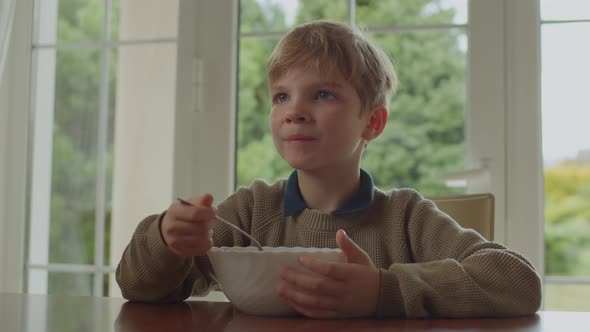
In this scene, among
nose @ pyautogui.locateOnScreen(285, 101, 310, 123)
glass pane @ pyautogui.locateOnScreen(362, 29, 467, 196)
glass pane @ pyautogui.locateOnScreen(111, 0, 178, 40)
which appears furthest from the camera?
glass pane @ pyautogui.locateOnScreen(362, 29, 467, 196)

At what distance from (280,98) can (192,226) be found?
1.25 feet

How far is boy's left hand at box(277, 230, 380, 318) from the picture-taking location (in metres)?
0.75

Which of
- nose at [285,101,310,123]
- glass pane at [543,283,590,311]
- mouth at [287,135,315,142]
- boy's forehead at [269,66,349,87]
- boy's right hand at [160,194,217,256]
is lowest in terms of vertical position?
glass pane at [543,283,590,311]

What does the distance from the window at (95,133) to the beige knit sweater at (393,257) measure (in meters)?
1.23

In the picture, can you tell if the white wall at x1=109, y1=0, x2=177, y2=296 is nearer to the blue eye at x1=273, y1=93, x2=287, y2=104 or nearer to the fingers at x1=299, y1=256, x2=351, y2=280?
the blue eye at x1=273, y1=93, x2=287, y2=104

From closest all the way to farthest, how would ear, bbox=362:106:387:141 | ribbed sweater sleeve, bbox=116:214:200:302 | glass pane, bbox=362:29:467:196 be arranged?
ribbed sweater sleeve, bbox=116:214:200:302 → ear, bbox=362:106:387:141 → glass pane, bbox=362:29:467:196

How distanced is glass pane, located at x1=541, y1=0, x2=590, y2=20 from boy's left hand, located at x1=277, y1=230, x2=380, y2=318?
1552 mm

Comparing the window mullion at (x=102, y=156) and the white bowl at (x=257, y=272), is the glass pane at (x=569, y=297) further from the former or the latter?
the white bowl at (x=257, y=272)

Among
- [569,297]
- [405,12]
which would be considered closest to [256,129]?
[405,12]

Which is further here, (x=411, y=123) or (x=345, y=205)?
(x=411, y=123)

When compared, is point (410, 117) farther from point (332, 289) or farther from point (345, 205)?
point (332, 289)

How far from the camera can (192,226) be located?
32.5 inches

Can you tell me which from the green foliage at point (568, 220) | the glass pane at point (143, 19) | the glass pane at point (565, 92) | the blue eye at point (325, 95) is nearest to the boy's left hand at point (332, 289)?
the blue eye at point (325, 95)

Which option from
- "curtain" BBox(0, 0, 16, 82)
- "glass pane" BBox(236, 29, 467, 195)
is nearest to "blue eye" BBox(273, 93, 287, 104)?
"curtain" BBox(0, 0, 16, 82)
